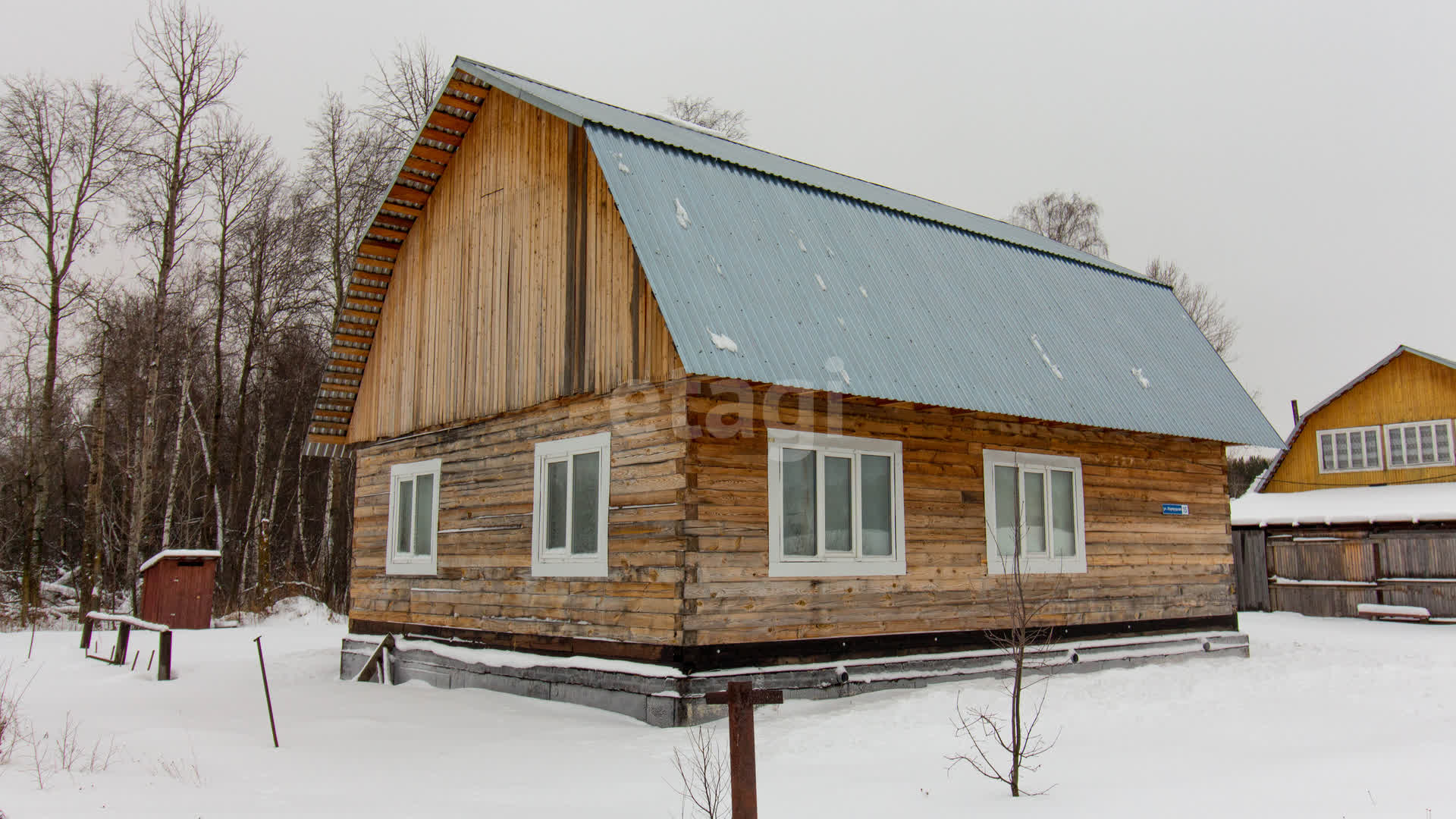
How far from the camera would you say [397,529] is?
14297 mm

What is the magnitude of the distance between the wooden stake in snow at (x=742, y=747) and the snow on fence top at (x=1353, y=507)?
22999 millimetres

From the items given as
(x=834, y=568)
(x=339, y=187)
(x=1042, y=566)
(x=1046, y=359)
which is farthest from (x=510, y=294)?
(x=339, y=187)

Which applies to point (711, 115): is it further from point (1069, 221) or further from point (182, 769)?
point (182, 769)

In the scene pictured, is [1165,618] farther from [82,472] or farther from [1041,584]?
[82,472]

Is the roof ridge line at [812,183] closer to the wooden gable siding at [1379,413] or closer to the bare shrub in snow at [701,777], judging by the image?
the bare shrub in snow at [701,777]

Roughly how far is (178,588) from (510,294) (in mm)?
11846

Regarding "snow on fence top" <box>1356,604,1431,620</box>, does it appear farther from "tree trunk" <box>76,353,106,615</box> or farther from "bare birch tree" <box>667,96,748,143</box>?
"tree trunk" <box>76,353,106,615</box>

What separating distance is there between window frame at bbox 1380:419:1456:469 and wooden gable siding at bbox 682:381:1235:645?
13744mm

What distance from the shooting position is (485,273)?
12891 millimetres

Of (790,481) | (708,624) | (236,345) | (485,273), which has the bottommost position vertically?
(708,624)

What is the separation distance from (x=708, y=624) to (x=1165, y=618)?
7897mm

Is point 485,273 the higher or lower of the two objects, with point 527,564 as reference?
higher

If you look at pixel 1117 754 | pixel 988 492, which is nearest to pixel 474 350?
pixel 988 492

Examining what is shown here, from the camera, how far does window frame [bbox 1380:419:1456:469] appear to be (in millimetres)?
25359
